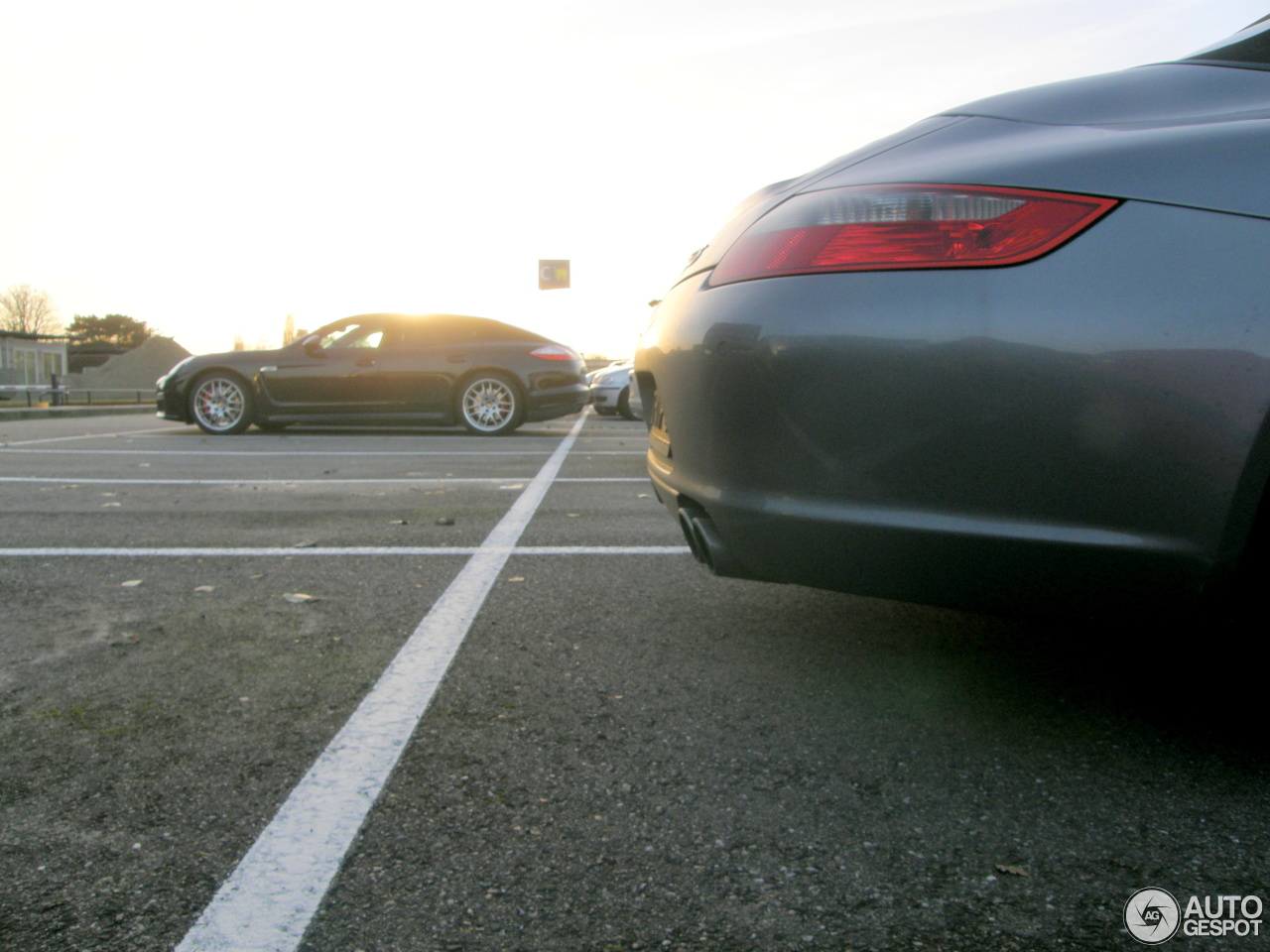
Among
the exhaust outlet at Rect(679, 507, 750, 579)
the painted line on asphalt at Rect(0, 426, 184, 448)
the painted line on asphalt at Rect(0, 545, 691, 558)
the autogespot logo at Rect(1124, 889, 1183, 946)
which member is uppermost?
the exhaust outlet at Rect(679, 507, 750, 579)

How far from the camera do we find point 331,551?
4125mm

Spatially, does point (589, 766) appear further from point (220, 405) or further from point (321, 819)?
point (220, 405)

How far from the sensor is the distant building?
5394 centimetres

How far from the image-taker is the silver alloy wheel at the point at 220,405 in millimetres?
11430

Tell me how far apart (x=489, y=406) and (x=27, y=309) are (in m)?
89.2

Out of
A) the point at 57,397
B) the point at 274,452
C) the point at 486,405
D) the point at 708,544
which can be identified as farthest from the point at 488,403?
the point at 57,397

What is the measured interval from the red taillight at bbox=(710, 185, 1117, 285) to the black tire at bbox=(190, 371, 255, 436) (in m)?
10.4

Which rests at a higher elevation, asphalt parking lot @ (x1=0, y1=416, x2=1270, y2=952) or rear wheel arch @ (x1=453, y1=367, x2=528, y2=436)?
rear wheel arch @ (x1=453, y1=367, x2=528, y2=436)

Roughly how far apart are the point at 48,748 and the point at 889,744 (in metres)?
1.73

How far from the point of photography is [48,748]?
6.76ft

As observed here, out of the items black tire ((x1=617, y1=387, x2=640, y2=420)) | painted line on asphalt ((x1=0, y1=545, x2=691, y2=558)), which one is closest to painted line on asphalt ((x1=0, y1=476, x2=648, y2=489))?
painted line on asphalt ((x1=0, y1=545, x2=691, y2=558))

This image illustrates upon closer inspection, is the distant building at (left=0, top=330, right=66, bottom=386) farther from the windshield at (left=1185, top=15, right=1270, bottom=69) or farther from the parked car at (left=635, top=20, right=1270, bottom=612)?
the windshield at (left=1185, top=15, right=1270, bottom=69)

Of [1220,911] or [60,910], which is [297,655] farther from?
[1220,911]

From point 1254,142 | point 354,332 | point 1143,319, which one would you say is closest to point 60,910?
point 1143,319
